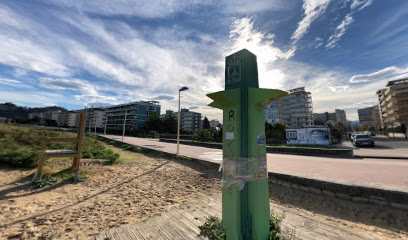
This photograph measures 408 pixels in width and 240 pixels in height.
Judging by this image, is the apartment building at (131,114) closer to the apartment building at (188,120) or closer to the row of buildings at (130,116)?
the row of buildings at (130,116)

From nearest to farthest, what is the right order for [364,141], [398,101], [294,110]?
[364,141] < [398,101] < [294,110]

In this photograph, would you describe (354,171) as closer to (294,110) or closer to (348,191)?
(348,191)

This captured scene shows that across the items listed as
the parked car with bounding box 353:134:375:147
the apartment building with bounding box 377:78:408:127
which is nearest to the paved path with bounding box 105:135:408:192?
the parked car with bounding box 353:134:375:147

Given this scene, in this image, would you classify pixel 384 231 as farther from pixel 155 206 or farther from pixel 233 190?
pixel 155 206

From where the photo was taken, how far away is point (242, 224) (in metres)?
2.32

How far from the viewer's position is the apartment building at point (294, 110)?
75.5 metres

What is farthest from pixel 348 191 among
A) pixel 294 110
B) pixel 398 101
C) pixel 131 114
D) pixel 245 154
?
pixel 131 114

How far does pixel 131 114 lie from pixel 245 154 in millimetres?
86936

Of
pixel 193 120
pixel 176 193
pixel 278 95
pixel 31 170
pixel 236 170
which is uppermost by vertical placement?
pixel 193 120

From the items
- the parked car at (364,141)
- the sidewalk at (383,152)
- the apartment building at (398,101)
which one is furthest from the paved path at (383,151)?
the apartment building at (398,101)

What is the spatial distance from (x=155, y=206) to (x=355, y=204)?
4.74 meters

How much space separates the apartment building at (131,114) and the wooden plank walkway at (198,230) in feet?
251

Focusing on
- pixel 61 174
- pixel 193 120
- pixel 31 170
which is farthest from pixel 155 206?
pixel 193 120

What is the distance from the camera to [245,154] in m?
2.38
